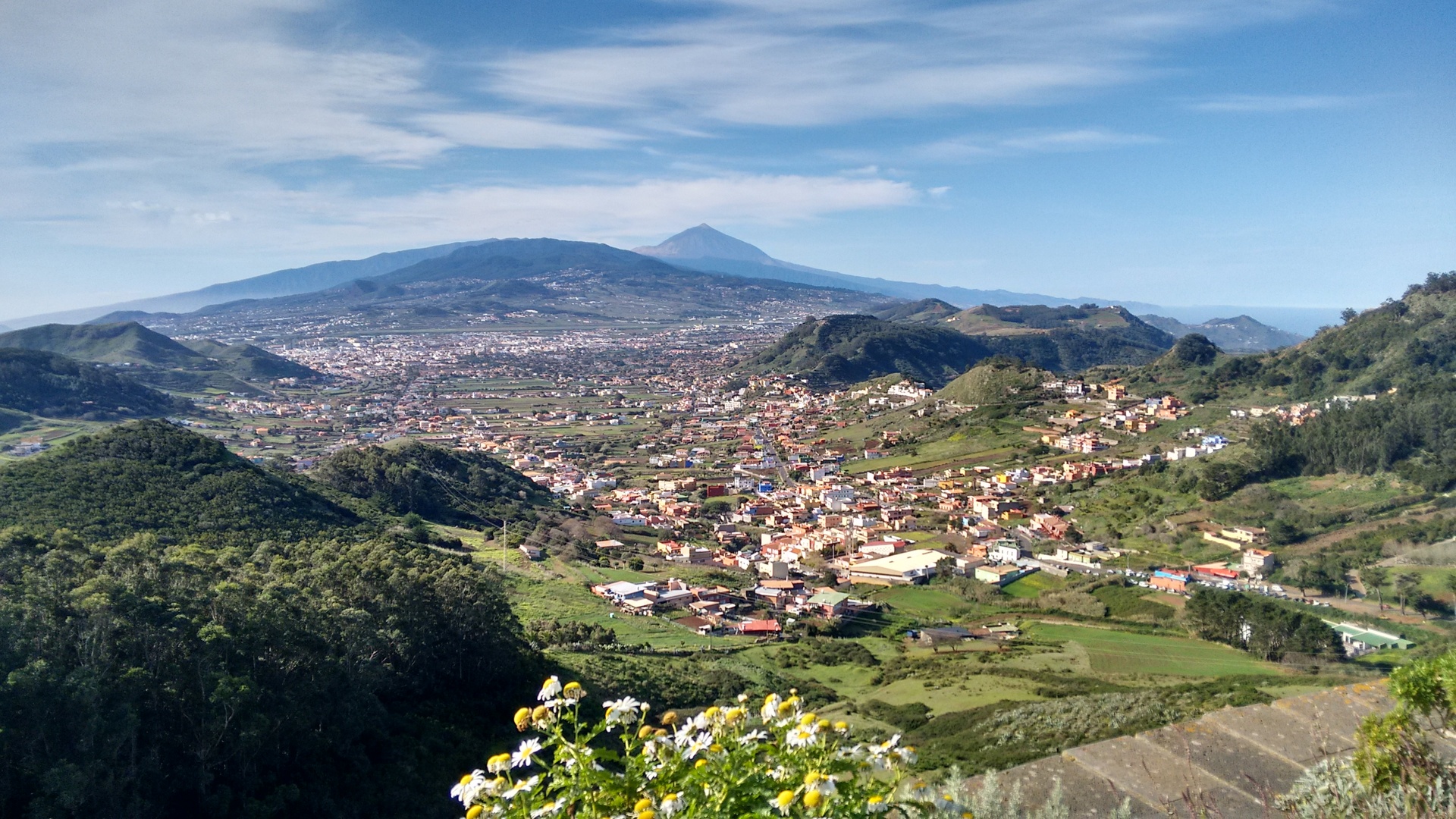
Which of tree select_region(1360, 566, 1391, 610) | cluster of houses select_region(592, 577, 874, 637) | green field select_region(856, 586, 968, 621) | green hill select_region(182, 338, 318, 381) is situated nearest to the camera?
cluster of houses select_region(592, 577, 874, 637)

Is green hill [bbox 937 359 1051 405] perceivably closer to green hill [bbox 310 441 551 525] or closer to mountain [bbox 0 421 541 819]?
green hill [bbox 310 441 551 525]

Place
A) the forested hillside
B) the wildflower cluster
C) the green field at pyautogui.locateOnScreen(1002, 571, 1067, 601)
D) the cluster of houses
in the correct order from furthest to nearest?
1. the green field at pyautogui.locateOnScreen(1002, 571, 1067, 601)
2. the cluster of houses
3. the forested hillside
4. the wildflower cluster

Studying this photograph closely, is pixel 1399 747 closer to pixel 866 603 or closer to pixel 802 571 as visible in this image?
pixel 866 603

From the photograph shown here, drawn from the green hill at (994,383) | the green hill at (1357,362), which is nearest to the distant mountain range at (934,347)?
the green hill at (994,383)

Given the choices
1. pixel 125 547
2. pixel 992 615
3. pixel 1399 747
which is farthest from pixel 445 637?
pixel 992 615

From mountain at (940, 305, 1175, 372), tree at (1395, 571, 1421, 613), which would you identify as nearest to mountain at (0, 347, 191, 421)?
tree at (1395, 571, 1421, 613)

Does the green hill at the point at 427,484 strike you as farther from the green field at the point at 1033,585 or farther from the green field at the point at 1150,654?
the green field at the point at 1150,654
